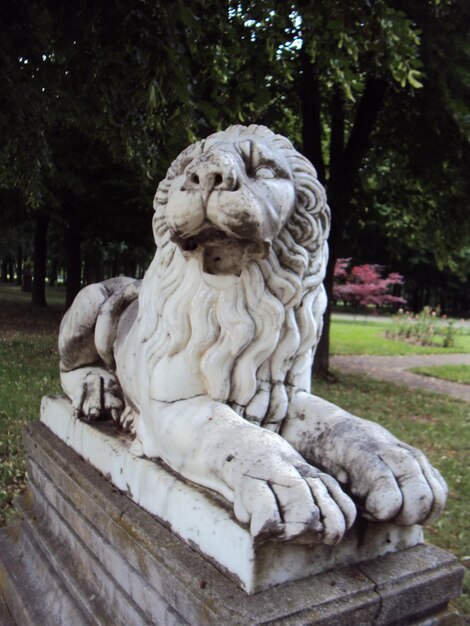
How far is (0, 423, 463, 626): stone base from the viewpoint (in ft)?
5.39

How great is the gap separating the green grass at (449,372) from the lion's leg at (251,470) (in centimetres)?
998

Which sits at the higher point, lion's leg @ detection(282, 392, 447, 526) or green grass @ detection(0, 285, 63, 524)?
lion's leg @ detection(282, 392, 447, 526)

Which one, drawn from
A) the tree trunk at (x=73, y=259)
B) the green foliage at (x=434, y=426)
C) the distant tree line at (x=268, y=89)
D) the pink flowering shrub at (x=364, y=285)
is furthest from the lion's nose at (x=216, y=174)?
the pink flowering shrub at (x=364, y=285)

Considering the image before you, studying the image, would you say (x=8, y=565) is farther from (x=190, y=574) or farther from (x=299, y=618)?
(x=299, y=618)

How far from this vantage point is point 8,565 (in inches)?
121

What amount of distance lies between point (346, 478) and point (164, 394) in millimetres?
674

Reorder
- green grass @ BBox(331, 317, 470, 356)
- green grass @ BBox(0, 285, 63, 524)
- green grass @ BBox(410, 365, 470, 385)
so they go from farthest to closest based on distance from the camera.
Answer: green grass @ BBox(331, 317, 470, 356) → green grass @ BBox(410, 365, 470, 385) → green grass @ BBox(0, 285, 63, 524)

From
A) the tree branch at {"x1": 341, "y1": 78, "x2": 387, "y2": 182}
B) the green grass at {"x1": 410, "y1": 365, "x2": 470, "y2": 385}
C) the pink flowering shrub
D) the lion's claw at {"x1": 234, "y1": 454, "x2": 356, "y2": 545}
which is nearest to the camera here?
the lion's claw at {"x1": 234, "y1": 454, "x2": 356, "y2": 545}

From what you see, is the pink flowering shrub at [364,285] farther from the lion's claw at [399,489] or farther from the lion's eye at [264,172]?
Answer: the lion's claw at [399,489]

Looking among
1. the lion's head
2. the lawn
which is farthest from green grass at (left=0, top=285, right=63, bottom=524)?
the lion's head

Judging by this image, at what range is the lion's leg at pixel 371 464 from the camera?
1.70 m

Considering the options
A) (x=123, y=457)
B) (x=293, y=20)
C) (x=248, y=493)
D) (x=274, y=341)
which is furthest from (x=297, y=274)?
(x=293, y=20)

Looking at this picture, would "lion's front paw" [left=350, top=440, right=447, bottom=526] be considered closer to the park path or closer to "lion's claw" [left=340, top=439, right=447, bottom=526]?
"lion's claw" [left=340, top=439, right=447, bottom=526]

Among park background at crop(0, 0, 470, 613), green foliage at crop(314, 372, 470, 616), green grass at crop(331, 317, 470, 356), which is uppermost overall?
park background at crop(0, 0, 470, 613)
